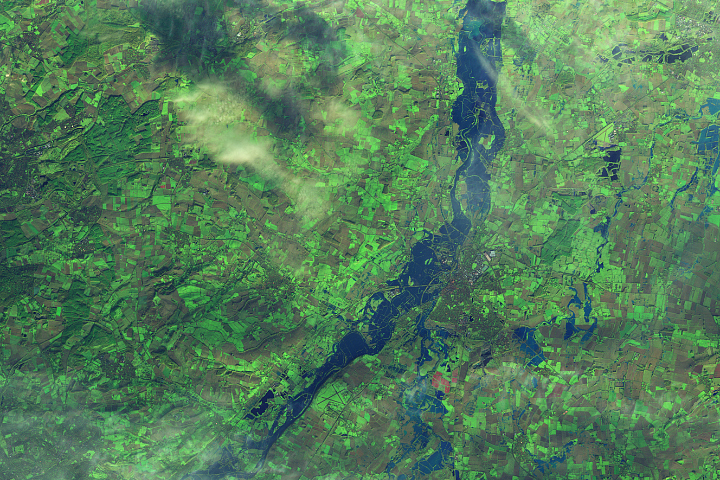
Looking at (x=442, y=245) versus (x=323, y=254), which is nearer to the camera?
(x=323, y=254)

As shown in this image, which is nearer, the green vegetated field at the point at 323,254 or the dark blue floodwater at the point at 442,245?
the green vegetated field at the point at 323,254

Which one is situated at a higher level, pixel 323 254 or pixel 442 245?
pixel 442 245

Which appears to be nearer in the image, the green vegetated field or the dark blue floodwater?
the green vegetated field
